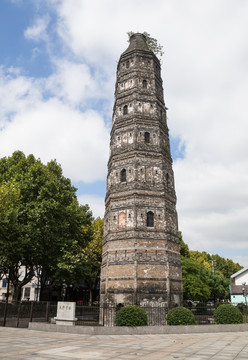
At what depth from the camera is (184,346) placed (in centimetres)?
1012

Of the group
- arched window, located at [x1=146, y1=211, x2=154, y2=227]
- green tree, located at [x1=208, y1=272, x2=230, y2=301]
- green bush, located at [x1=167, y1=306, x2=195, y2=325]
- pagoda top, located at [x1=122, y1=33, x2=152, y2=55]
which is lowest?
green bush, located at [x1=167, y1=306, x2=195, y2=325]

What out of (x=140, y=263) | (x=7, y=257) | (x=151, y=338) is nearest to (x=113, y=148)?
(x=140, y=263)

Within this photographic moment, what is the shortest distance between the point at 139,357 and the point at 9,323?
12.6m

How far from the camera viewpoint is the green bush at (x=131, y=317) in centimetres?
1384

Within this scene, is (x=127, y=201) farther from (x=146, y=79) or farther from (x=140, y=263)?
(x=146, y=79)

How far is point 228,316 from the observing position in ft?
50.0

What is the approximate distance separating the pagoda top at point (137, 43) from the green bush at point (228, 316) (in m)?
23.6

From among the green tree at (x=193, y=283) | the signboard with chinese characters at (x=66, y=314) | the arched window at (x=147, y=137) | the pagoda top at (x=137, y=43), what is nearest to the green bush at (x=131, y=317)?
the signboard with chinese characters at (x=66, y=314)

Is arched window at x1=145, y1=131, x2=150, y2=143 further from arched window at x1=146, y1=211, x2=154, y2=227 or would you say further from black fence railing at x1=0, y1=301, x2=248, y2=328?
black fence railing at x1=0, y1=301, x2=248, y2=328

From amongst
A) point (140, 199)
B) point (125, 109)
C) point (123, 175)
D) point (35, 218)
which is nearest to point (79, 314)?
point (35, 218)

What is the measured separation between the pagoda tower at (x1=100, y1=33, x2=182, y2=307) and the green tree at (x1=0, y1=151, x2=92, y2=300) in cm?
416

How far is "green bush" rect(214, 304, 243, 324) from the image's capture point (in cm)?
1520

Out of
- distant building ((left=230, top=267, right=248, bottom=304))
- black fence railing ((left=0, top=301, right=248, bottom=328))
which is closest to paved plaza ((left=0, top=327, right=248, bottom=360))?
black fence railing ((left=0, top=301, right=248, bottom=328))

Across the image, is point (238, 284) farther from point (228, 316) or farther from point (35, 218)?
point (35, 218)
